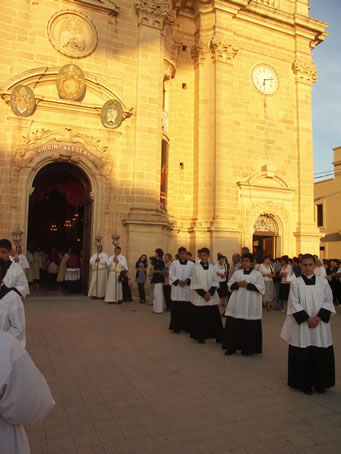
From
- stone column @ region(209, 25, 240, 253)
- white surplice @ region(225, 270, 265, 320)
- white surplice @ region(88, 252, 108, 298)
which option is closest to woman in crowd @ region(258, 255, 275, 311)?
stone column @ region(209, 25, 240, 253)

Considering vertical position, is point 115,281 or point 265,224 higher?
point 265,224

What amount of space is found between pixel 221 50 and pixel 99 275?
11850 millimetres

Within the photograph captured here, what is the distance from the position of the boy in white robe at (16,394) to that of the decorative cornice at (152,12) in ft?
54.2

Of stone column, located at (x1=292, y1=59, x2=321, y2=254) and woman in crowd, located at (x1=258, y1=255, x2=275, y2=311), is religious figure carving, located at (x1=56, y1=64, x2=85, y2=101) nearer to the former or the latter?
woman in crowd, located at (x1=258, y1=255, x2=275, y2=311)

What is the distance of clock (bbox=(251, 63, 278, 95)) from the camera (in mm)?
19703

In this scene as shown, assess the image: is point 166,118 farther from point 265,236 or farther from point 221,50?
point 265,236

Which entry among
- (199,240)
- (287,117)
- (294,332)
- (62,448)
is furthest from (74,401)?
(287,117)

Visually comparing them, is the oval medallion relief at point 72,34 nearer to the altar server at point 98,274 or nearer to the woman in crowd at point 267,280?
the altar server at point 98,274

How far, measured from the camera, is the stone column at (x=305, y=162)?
19578mm

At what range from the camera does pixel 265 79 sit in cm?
1989

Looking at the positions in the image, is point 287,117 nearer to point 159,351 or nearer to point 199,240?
point 199,240

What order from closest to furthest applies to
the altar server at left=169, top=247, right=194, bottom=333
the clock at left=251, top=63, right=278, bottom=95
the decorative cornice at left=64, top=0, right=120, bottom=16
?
1. the altar server at left=169, top=247, right=194, bottom=333
2. the decorative cornice at left=64, top=0, right=120, bottom=16
3. the clock at left=251, top=63, right=278, bottom=95

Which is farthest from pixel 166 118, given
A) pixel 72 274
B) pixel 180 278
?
pixel 180 278

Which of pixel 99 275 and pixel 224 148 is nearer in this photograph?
pixel 99 275
